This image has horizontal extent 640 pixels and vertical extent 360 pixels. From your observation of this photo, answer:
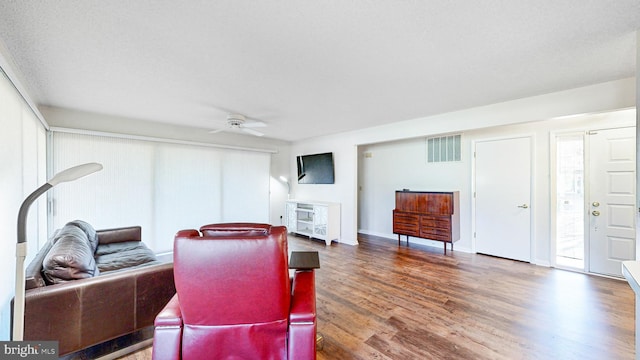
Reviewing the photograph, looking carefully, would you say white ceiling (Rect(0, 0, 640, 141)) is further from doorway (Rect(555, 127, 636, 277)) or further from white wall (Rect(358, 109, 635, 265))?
doorway (Rect(555, 127, 636, 277))

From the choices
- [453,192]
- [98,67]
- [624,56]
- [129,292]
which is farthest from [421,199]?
[98,67]

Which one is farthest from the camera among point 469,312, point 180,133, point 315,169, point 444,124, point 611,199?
point 315,169

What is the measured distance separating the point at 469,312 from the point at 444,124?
2598 mm

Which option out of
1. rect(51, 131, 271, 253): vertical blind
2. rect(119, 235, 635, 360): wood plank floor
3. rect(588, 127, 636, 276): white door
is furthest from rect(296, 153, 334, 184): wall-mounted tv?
rect(588, 127, 636, 276): white door

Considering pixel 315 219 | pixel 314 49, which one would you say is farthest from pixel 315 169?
pixel 314 49

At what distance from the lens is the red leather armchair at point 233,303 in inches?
46.3

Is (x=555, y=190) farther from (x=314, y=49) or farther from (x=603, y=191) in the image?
(x=314, y=49)

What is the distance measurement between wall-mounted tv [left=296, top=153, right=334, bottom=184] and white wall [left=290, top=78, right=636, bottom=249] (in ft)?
0.53

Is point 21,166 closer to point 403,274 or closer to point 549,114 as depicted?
point 403,274

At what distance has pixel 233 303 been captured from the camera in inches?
47.7

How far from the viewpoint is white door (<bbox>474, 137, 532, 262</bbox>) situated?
12.6ft

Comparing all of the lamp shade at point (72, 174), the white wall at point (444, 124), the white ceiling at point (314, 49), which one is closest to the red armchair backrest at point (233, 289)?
the lamp shade at point (72, 174)

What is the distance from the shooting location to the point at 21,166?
2.35m

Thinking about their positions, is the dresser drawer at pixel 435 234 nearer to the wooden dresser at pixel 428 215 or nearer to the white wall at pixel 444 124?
the wooden dresser at pixel 428 215
